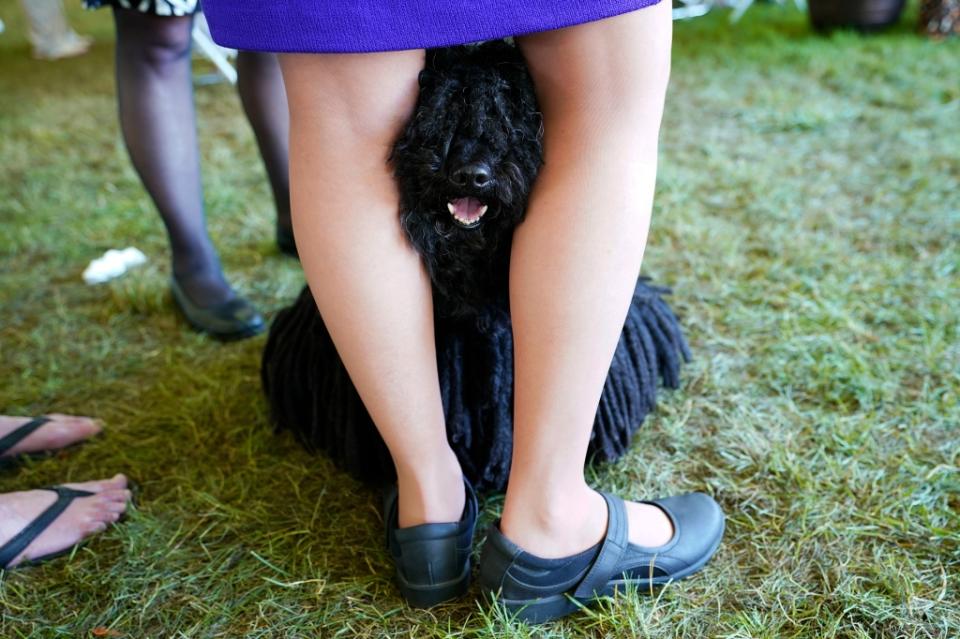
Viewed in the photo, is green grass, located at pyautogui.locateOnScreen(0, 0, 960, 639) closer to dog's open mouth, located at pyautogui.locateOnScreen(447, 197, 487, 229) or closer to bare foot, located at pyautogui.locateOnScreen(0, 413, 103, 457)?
bare foot, located at pyautogui.locateOnScreen(0, 413, 103, 457)

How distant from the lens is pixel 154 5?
4.09 ft

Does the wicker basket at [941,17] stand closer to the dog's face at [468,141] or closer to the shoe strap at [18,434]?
the dog's face at [468,141]

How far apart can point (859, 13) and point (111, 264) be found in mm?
3287

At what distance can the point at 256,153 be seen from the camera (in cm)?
256

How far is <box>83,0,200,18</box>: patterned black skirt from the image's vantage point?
1.24 m

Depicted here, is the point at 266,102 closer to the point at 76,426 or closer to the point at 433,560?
the point at 76,426

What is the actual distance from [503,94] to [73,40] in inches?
184

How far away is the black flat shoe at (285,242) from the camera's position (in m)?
1.78

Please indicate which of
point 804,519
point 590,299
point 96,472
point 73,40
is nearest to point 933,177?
point 804,519

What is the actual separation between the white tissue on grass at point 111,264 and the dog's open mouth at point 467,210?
4.34ft

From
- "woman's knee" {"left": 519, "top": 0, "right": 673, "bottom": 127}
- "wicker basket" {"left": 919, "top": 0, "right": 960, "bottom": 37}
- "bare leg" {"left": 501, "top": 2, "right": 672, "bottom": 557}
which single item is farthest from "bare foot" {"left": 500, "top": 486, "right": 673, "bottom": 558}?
"wicker basket" {"left": 919, "top": 0, "right": 960, "bottom": 37}

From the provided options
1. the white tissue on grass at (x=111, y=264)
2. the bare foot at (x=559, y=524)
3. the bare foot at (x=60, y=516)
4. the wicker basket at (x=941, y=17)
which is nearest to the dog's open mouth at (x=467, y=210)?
the bare foot at (x=559, y=524)

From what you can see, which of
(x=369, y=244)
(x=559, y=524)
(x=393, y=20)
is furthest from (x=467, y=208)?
(x=559, y=524)

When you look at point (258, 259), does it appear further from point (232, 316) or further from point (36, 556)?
point (36, 556)
